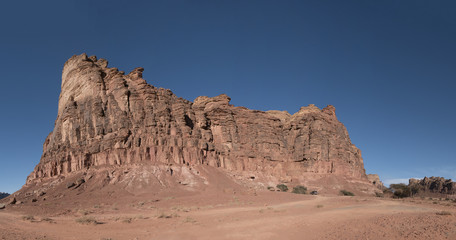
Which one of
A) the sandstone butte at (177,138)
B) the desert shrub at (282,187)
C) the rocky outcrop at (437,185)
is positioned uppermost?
the sandstone butte at (177,138)

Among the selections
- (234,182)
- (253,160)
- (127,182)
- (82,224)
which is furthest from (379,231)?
(253,160)

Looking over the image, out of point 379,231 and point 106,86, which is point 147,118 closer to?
point 106,86

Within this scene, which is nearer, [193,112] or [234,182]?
[234,182]

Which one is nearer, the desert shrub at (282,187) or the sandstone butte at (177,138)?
the sandstone butte at (177,138)

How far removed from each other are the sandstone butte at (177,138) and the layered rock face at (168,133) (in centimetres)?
18

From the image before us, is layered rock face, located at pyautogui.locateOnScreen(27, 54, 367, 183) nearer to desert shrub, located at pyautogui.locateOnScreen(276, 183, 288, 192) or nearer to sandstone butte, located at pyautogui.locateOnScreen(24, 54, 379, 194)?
sandstone butte, located at pyautogui.locateOnScreen(24, 54, 379, 194)

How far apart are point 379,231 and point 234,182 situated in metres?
37.9

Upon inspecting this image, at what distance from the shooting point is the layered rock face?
148 ft

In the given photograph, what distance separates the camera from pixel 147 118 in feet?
160

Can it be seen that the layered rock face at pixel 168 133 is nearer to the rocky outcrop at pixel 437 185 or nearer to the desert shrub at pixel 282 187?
the desert shrub at pixel 282 187

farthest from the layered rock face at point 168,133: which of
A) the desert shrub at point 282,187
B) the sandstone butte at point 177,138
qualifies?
the desert shrub at point 282,187

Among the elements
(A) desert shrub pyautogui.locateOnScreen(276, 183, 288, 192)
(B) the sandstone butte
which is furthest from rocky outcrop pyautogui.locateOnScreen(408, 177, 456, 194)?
(A) desert shrub pyautogui.locateOnScreen(276, 183, 288, 192)

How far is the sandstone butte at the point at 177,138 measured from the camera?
4406cm

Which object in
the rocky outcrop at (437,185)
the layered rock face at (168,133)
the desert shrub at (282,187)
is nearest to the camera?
the layered rock face at (168,133)
